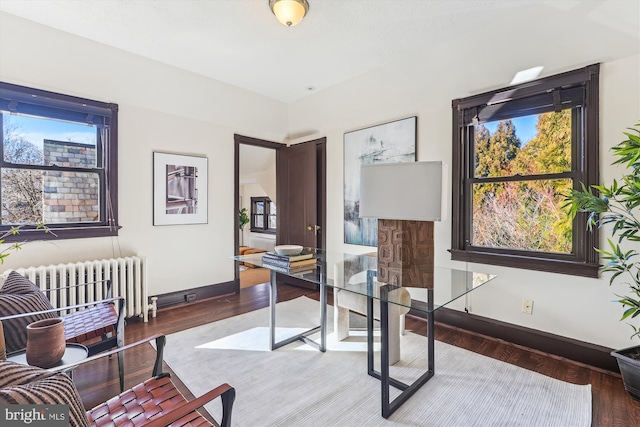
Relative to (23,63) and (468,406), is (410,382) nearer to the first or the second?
(468,406)

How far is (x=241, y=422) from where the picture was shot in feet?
5.57

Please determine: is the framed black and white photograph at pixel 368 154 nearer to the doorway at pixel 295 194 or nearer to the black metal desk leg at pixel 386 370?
the doorway at pixel 295 194

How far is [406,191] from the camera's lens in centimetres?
170

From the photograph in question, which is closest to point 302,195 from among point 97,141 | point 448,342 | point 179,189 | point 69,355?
point 179,189

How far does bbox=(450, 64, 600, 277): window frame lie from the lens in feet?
7.37

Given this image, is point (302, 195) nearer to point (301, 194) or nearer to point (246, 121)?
point (301, 194)

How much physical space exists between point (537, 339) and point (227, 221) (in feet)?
11.7

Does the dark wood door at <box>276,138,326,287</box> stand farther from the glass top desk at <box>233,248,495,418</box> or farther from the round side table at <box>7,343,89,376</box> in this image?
the round side table at <box>7,343,89,376</box>

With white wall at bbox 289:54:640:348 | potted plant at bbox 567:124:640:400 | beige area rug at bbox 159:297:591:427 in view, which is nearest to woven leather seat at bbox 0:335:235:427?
beige area rug at bbox 159:297:591:427

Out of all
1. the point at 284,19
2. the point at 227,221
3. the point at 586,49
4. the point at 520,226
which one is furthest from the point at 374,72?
the point at 227,221

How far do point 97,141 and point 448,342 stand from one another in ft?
13.0

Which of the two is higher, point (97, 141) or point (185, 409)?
point (97, 141)

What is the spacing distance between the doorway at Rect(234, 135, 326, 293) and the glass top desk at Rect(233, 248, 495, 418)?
1572mm

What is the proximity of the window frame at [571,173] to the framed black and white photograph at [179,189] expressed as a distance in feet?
9.57
